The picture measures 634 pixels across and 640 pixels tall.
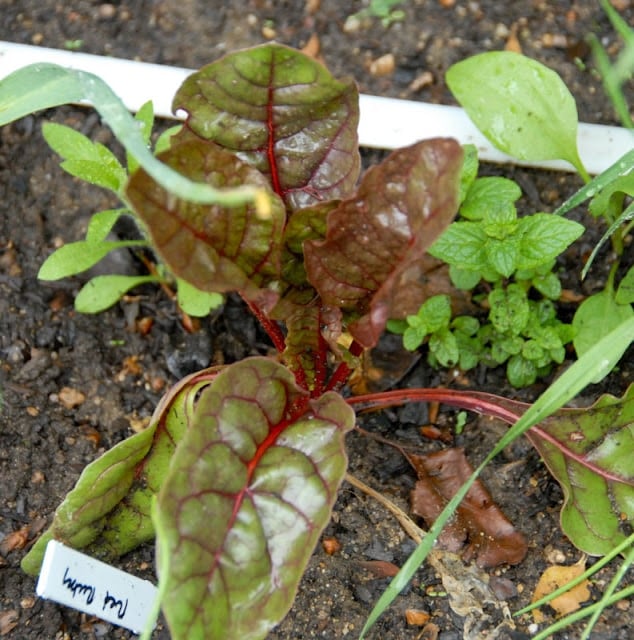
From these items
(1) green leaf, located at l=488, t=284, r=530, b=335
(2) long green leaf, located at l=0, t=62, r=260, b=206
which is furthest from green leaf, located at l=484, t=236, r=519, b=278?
(2) long green leaf, located at l=0, t=62, r=260, b=206

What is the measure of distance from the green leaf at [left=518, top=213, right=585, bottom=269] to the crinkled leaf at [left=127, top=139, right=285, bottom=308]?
47cm

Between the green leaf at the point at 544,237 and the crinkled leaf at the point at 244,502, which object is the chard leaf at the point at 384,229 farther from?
the green leaf at the point at 544,237

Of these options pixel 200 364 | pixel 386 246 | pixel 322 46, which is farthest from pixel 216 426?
pixel 322 46

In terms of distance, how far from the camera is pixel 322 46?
200 centimetres

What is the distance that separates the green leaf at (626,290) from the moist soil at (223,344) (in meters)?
0.13

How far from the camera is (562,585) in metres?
1.47

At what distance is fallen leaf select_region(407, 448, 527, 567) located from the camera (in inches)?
59.2

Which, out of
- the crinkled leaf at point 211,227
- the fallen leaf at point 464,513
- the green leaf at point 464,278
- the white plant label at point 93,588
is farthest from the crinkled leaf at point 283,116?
the white plant label at point 93,588

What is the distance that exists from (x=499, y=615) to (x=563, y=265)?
77 centimetres

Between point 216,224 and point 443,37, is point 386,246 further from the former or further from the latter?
point 443,37

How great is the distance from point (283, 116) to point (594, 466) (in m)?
0.82

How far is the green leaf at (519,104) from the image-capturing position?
167 centimetres

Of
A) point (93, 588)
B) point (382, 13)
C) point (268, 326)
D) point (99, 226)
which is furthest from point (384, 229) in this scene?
point (382, 13)

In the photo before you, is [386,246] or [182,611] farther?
[386,246]
